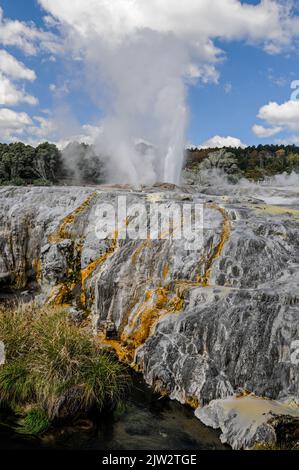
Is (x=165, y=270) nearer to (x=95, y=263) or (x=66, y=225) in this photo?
(x=95, y=263)

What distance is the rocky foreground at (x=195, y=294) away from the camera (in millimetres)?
9641

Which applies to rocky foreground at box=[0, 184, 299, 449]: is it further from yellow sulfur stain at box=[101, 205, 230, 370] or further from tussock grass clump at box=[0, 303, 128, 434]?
tussock grass clump at box=[0, 303, 128, 434]

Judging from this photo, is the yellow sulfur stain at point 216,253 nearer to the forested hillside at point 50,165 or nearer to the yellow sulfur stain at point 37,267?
the yellow sulfur stain at point 37,267

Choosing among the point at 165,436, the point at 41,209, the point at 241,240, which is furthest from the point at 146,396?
the point at 41,209

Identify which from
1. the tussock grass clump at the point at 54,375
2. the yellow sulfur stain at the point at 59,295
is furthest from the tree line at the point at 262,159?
the tussock grass clump at the point at 54,375

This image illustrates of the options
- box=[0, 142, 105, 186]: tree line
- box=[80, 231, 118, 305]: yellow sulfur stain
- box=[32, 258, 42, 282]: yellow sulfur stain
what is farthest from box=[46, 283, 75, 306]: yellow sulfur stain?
box=[0, 142, 105, 186]: tree line

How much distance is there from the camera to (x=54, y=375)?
9141 mm

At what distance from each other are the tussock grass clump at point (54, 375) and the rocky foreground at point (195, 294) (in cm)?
194

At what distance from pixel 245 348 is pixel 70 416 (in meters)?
4.51

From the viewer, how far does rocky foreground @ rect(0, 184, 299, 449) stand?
380 inches

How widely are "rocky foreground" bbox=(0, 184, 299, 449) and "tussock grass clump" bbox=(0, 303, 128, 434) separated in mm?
1944

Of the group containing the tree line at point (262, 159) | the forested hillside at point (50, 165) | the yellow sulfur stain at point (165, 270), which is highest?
the tree line at point (262, 159)

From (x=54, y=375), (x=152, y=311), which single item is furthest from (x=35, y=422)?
(x=152, y=311)
